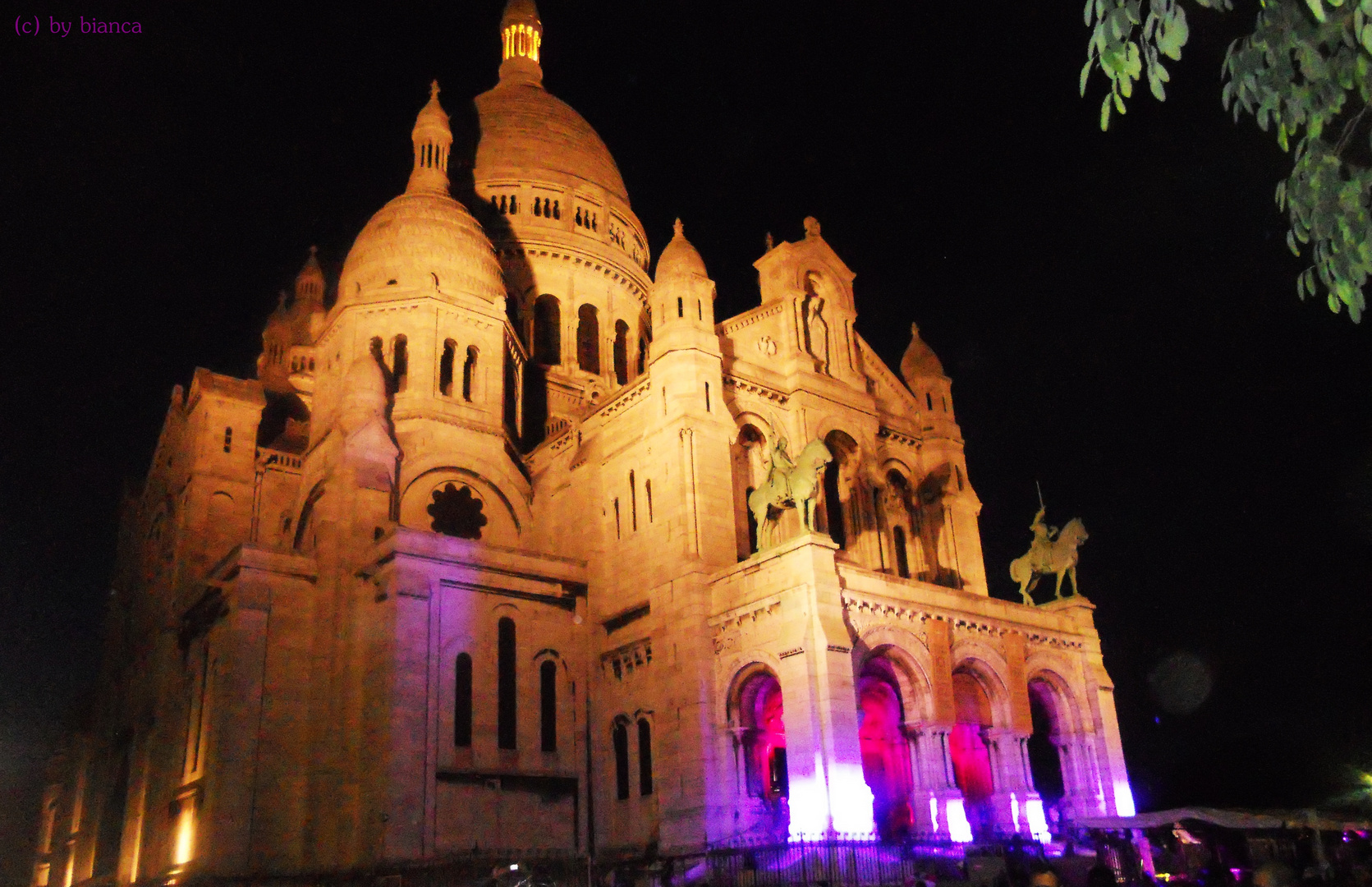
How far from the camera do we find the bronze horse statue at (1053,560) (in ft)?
126

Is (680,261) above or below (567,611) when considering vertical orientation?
above

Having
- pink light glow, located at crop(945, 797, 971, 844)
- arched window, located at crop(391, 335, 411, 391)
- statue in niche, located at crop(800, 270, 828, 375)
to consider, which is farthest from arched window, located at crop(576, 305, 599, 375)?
pink light glow, located at crop(945, 797, 971, 844)

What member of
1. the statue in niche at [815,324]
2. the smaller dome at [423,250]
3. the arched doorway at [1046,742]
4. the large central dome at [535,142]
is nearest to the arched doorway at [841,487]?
the statue in niche at [815,324]

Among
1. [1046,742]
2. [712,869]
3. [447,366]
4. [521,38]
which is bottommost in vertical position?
[712,869]

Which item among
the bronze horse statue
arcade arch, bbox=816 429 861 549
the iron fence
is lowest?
the iron fence

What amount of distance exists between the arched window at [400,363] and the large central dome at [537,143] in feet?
54.0

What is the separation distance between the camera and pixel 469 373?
43719mm

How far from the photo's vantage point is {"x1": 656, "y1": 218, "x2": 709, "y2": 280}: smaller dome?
38.5 metres

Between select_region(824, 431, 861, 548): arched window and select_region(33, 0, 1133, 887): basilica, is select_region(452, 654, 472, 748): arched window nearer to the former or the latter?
select_region(33, 0, 1133, 887): basilica

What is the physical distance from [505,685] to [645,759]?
5356 mm

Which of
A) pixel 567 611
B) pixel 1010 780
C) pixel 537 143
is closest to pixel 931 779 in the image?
pixel 1010 780

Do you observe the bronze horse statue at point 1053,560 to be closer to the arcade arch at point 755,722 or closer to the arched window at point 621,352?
the arcade arch at point 755,722

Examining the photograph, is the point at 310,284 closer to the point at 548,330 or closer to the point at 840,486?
the point at 548,330

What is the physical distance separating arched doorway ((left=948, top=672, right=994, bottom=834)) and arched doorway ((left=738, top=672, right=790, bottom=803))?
18.8 feet
